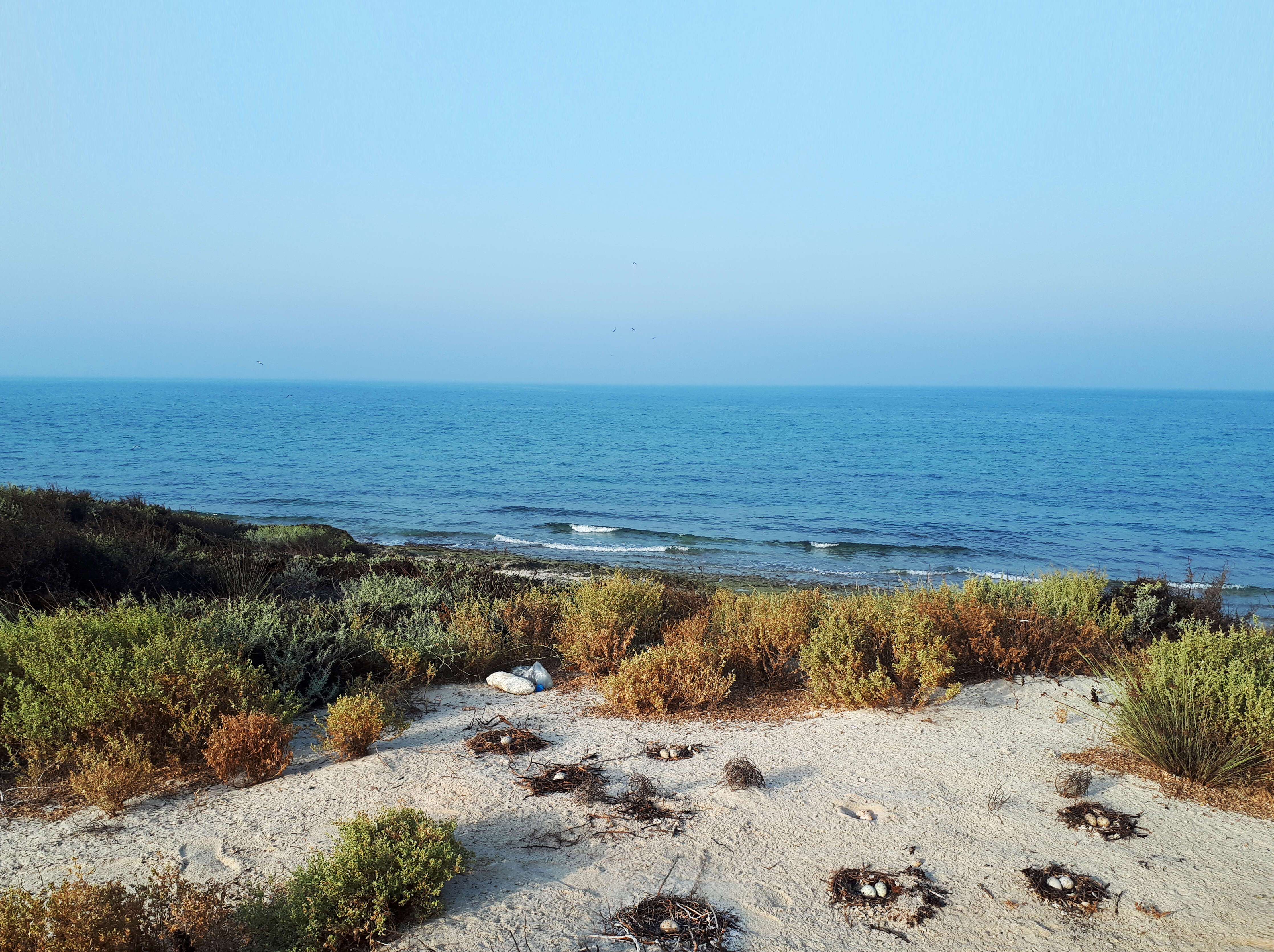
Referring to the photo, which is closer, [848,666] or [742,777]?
[742,777]

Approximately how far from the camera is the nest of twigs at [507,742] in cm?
512

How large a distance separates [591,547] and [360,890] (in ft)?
67.8

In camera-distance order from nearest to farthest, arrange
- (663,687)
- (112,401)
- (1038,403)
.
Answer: (663,687), (112,401), (1038,403)

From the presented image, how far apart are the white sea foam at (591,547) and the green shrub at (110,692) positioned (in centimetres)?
1793

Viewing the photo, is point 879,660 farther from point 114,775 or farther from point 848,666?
point 114,775

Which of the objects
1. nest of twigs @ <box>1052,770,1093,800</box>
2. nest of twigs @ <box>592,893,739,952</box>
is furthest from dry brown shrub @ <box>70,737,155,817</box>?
nest of twigs @ <box>1052,770,1093,800</box>

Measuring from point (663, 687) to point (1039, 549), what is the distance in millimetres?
22354

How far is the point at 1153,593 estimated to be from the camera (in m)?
8.34

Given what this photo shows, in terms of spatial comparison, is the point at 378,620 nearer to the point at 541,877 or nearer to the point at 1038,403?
the point at 541,877

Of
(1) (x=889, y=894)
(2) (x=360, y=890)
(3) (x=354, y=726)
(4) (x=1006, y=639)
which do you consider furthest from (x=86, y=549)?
(4) (x=1006, y=639)

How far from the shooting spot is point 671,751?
5059mm

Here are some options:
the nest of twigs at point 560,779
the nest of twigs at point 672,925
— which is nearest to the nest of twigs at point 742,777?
the nest of twigs at point 560,779

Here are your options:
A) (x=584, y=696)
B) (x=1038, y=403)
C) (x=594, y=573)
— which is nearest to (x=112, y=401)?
(x=594, y=573)

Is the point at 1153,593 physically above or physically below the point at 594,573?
above
